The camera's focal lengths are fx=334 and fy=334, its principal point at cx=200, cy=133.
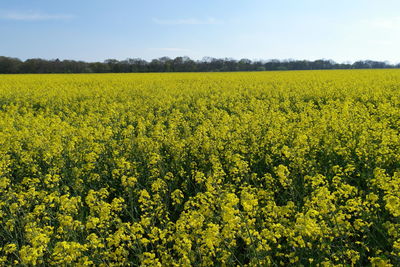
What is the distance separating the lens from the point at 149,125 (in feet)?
33.2

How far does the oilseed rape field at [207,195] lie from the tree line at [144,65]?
59666 mm

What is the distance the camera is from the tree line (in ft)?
212

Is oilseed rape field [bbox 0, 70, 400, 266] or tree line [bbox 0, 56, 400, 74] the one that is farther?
tree line [bbox 0, 56, 400, 74]

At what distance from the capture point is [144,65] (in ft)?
230

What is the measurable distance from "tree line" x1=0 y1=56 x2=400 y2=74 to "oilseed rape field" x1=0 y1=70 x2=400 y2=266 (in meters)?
59.7

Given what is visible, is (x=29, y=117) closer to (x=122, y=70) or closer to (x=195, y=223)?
(x=195, y=223)

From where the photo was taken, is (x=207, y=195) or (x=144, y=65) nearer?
(x=207, y=195)

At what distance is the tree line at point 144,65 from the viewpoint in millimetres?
64562

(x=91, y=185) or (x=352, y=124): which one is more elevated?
(x=352, y=124)

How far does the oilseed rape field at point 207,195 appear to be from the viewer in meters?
3.18

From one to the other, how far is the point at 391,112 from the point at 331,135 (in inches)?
134

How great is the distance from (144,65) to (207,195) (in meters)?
68.7

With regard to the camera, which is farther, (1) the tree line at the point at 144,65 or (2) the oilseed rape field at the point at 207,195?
(1) the tree line at the point at 144,65

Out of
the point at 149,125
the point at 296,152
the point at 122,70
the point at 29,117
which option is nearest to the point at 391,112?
the point at 296,152
